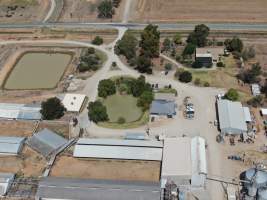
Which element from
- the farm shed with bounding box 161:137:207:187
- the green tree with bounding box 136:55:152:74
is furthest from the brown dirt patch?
the green tree with bounding box 136:55:152:74

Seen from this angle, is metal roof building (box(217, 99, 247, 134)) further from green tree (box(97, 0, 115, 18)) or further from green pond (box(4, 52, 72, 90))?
green tree (box(97, 0, 115, 18))

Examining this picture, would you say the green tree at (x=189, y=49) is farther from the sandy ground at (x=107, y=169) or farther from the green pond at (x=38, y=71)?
the sandy ground at (x=107, y=169)

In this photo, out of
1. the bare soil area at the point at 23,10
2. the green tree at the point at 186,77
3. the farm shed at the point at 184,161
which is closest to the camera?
the farm shed at the point at 184,161

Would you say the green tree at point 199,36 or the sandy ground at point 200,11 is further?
the sandy ground at point 200,11

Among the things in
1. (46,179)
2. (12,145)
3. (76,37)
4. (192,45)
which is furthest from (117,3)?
(46,179)

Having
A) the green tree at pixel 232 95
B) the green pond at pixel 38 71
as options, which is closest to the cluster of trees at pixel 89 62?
the green pond at pixel 38 71

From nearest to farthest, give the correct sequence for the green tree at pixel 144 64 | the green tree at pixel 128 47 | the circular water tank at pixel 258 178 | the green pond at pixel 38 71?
the circular water tank at pixel 258 178 < the green tree at pixel 144 64 < the green pond at pixel 38 71 < the green tree at pixel 128 47
